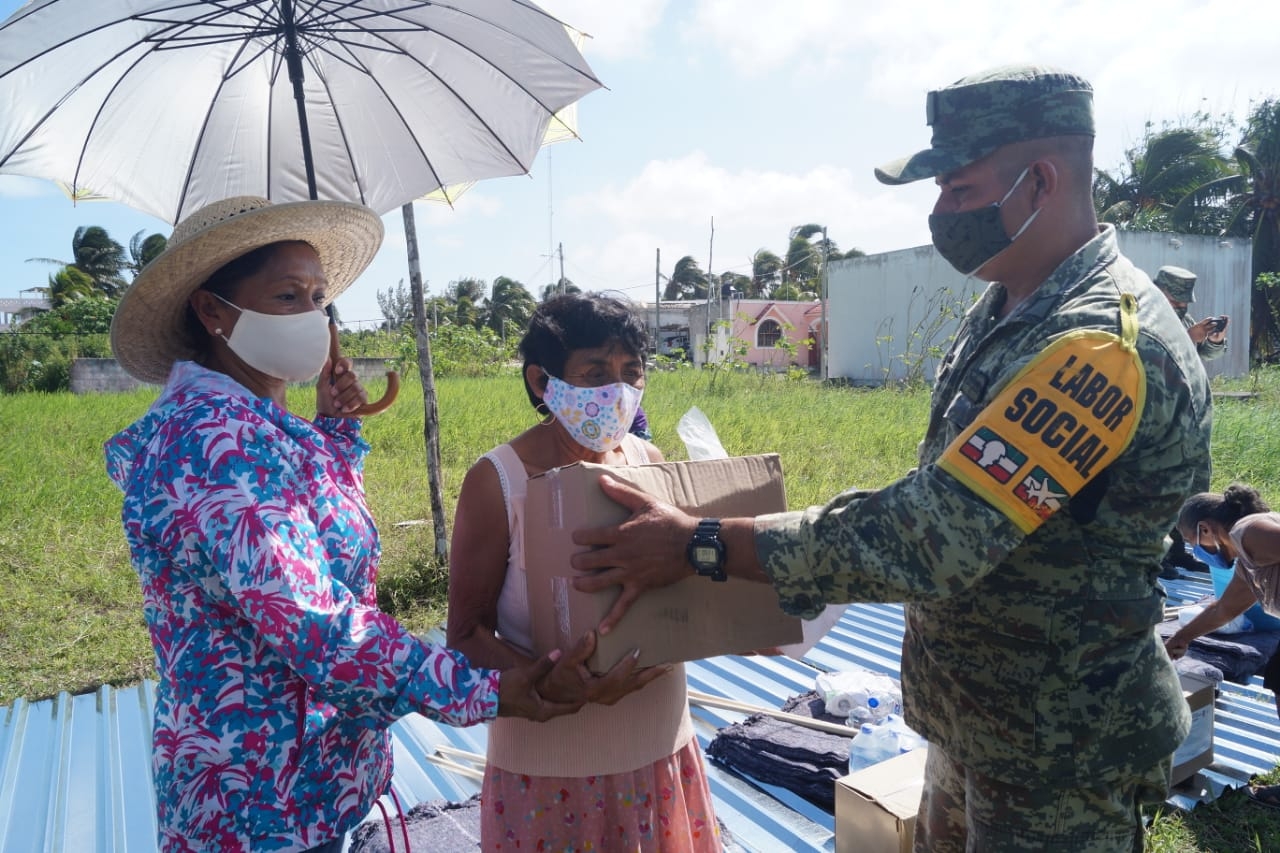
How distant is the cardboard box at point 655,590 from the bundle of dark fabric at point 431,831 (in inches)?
63.3

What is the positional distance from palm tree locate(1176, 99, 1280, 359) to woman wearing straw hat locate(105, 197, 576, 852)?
95.1ft

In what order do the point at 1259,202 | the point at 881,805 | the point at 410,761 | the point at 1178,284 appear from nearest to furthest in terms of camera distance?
the point at 881,805, the point at 410,761, the point at 1178,284, the point at 1259,202

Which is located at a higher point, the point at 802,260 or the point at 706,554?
the point at 802,260

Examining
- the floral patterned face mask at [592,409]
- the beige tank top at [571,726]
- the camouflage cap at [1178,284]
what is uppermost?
the camouflage cap at [1178,284]

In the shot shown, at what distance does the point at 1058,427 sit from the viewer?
1.38 m

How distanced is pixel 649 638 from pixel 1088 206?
121cm

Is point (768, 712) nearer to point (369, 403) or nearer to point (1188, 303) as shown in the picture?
point (369, 403)

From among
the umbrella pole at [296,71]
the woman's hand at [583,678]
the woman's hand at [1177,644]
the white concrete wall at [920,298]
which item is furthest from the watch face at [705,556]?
the white concrete wall at [920,298]

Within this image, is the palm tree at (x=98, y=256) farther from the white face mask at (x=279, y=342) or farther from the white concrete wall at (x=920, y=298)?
the white face mask at (x=279, y=342)

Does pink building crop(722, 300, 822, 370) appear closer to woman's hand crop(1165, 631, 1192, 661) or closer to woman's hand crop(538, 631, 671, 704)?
woman's hand crop(1165, 631, 1192, 661)

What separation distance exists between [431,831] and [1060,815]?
2.13m

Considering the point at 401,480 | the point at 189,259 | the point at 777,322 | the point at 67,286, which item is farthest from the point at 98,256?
the point at 189,259

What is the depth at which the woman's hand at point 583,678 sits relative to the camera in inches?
58.9

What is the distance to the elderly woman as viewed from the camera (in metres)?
1.75
